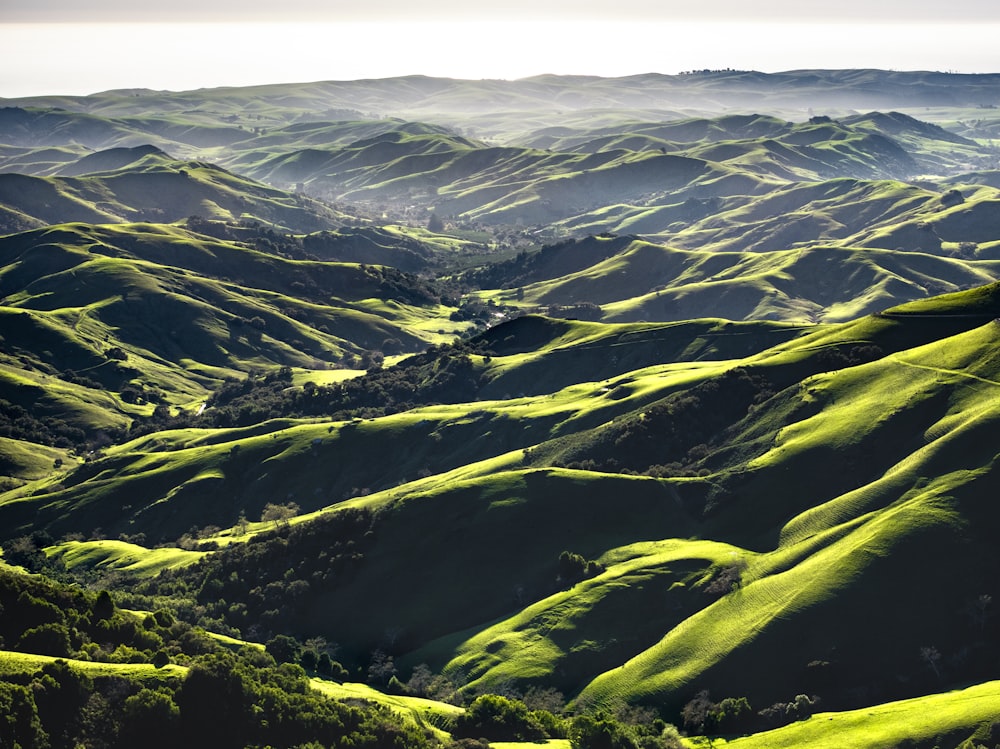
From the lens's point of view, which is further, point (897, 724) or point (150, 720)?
point (897, 724)

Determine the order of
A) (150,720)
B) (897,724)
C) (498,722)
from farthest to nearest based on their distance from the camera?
(498,722) < (897,724) < (150,720)

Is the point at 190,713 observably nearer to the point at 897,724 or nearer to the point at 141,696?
the point at 141,696

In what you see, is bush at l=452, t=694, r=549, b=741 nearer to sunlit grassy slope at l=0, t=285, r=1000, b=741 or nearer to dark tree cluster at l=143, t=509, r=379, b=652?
sunlit grassy slope at l=0, t=285, r=1000, b=741

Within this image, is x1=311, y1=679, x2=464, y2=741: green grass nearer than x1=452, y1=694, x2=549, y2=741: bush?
No

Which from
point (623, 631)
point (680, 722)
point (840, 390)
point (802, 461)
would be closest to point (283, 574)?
point (623, 631)

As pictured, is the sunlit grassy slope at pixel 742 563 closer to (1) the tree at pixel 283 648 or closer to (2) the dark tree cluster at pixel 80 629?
(1) the tree at pixel 283 648

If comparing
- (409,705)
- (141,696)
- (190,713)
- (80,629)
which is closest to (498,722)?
(409,705)

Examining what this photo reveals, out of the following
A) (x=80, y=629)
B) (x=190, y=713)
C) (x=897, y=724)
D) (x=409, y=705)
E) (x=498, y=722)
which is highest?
(x=80, y=629)

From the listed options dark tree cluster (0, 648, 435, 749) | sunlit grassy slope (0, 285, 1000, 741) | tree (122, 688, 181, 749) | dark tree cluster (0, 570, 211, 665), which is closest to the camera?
dark tree cluster (0, 648, 435, 749)

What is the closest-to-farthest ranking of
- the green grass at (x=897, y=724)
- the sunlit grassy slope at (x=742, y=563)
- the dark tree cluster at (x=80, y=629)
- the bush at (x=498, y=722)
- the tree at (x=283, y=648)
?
the green grass at (x=897, y=724)
the dark tree cluster at (x=80, y=629)
the bush at (x=498, y=722)
the sunlit grassy slope at (x=742, y=563)
the tree at (x=283, y=648)

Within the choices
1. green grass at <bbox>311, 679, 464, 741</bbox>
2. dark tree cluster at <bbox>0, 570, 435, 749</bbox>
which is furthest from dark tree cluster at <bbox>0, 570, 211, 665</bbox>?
green grass at <bbox>311, 679, 464, 741</bbox>

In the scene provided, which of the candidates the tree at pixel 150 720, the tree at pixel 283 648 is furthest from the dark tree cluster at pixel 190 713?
the tree at pixel 283 648

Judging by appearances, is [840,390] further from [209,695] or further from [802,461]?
[209,695]
